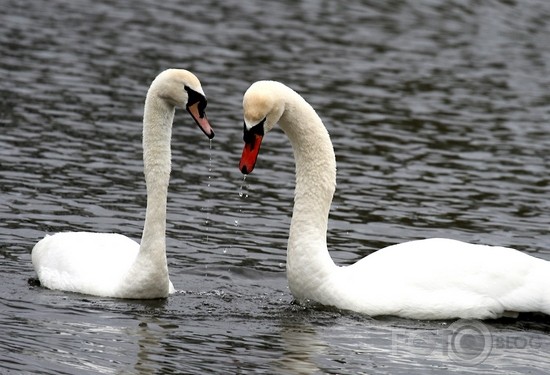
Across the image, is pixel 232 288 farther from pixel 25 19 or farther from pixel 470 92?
pixel 25 19

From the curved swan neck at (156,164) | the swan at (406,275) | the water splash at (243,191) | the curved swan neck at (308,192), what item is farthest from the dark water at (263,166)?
the curved swan neck at (156,164)

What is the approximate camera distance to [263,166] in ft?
54.7

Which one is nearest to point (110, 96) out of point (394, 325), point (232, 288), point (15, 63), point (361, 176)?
point (15, 63)

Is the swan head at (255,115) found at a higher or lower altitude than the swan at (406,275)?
higher

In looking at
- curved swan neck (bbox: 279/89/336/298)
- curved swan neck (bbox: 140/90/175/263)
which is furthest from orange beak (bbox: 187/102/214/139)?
curved swan neck (bbox: 279/89/336/298)

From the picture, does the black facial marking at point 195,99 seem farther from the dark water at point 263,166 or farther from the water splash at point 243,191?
the water splash at point 243,191

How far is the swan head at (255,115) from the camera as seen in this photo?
1029 cm

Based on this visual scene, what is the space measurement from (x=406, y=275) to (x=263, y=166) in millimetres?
6424

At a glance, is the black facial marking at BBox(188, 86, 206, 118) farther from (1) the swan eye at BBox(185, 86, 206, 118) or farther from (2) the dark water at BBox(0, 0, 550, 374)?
(2) the dark water at BBox(0, 0, 550, 374)

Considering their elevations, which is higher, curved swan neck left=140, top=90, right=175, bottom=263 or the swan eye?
the swan eye

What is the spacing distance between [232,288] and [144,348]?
2.31m

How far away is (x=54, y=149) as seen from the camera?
53.4ft

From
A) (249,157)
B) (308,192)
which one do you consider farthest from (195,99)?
(308,192)

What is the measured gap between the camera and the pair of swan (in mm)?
10438
